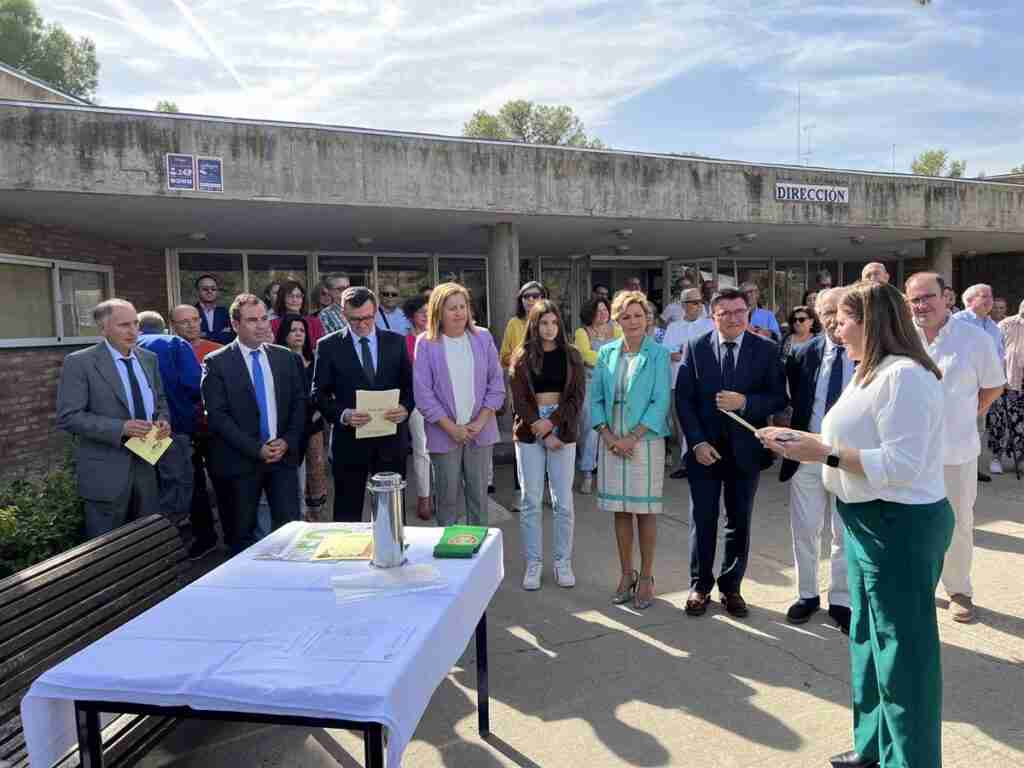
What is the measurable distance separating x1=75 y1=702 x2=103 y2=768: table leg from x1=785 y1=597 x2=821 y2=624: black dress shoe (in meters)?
3.58

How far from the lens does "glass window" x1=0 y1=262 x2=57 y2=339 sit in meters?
9.08

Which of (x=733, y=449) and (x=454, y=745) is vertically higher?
(x=733, y=449)

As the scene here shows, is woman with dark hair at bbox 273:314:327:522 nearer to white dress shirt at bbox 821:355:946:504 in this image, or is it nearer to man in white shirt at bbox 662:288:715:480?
man in white shirt at bbox 662:288:715:480

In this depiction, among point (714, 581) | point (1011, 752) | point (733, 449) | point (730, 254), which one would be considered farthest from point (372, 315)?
point (730, 254)

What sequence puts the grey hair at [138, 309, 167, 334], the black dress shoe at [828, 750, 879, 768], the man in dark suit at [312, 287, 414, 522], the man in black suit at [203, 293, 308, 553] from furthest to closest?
the grey hair at [138, 309, 167, 334]
the man in dark suit at [312, 287, 414, 522]
the man in black suit at [203, 293, 308, 553]
the black dress shoe at [828, 750, 879, 768]

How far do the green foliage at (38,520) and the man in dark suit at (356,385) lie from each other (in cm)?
151

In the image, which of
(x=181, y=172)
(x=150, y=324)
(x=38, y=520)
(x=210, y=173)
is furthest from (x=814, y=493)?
(x=181, y=172)

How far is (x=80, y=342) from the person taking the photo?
10.6m

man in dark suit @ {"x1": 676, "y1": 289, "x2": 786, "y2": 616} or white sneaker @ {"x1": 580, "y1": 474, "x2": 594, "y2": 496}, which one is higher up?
man in dark suit @ {"x1": 676, "y1": 289, "x2": 786, "y2": 616}

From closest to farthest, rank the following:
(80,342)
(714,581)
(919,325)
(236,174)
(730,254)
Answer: (919,325) → (714,581) → (236,174) → (80,342) → (730,254)

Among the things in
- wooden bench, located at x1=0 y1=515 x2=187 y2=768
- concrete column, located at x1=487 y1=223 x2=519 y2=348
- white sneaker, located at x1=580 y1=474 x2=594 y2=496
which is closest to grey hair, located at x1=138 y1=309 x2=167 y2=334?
wooden bench, located at x1=0 y1=515 x2=187 y2=768

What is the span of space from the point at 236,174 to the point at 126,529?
5695mm

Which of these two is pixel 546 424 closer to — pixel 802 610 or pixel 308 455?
pixel 802 610

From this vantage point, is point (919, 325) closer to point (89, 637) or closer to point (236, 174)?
point (89, 637)
